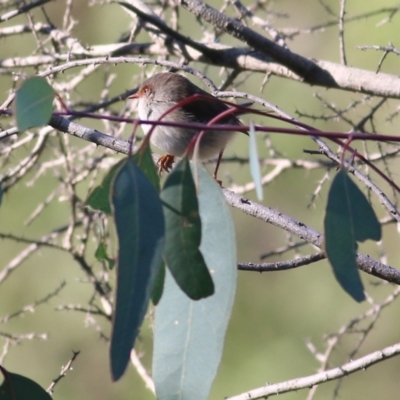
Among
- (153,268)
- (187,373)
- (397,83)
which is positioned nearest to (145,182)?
(153,268)

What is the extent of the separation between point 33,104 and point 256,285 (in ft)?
20.5

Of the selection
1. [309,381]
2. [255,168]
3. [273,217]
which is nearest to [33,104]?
[255,168]

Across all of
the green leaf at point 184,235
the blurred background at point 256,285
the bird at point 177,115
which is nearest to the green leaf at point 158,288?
the green leaf at point 184,235

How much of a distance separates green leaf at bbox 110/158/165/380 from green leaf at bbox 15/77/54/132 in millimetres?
239

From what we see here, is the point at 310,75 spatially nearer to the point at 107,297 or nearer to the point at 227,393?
the point at 107,297

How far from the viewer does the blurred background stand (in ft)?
23.2

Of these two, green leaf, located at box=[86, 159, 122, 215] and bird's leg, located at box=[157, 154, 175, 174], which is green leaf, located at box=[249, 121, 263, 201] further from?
bird's leg, located at box=[157, 154, 175, 174]

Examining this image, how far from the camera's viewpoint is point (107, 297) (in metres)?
4.61

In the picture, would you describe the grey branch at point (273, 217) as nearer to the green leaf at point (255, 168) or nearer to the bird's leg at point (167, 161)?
the green leaf at point (255, 168)

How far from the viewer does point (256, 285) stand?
7.89 m

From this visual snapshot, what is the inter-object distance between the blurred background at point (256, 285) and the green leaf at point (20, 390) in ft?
15.2

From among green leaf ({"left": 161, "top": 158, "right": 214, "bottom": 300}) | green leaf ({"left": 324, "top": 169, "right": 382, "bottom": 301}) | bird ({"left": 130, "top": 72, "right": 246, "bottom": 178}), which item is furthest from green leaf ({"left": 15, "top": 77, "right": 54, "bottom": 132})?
bird ({"left": 130, "top": 72, "right": 246, "bottom": 178})

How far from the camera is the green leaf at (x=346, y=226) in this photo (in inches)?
69.7

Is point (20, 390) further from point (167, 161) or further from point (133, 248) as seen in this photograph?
point (167, 161)
